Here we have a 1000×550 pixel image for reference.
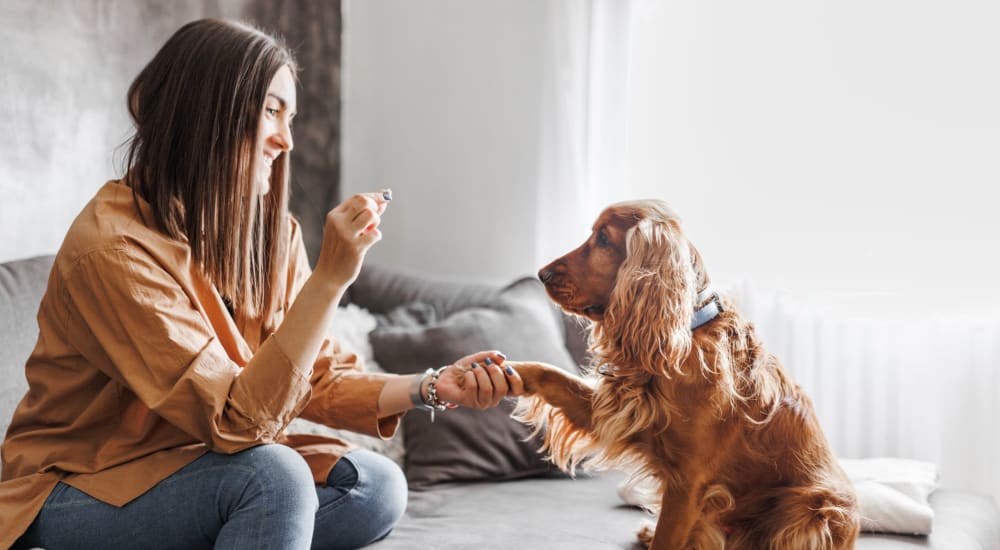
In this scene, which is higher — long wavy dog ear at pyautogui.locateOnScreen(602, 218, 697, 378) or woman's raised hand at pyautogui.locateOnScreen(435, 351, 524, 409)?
long wavy dog ear at pyautogui.locateOnScreen(602, 218, 697, 378)

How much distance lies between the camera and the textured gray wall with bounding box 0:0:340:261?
2074 millimetres

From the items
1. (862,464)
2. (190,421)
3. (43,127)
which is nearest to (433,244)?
(43,127)

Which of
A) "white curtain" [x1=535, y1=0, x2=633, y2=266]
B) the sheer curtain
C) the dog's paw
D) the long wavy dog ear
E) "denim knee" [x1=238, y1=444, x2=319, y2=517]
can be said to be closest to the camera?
the long wavy dog ear

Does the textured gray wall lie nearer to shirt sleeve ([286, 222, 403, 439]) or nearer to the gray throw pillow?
shirt sleeve ([286, 222, 403, 439])

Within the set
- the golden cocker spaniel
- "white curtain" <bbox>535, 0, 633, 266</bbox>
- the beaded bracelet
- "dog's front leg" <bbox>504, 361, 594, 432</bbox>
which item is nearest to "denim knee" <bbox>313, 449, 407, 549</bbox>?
the beaded bracelet

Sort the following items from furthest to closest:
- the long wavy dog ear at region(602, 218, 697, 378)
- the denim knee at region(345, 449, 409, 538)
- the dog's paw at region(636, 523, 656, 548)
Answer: the denim knee at region(345, 449, 409, 538), the dog's paw at region(636, 523, 656, 548), the long wavy dog ear at region(602, 218, 697, 378)

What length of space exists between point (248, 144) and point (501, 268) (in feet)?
4.80

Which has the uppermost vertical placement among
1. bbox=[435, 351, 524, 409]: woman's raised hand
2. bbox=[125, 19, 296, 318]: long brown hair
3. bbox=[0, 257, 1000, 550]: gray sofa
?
bbox=[125, 19, 296, 318]: long brown hair

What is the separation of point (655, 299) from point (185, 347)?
692 millimetres

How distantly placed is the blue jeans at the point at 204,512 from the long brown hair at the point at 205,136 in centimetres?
33

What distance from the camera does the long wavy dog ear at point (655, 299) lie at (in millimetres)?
1257

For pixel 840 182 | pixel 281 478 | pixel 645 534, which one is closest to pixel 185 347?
pixel 281 478

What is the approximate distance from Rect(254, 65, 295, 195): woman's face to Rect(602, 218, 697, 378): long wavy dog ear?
65 cm

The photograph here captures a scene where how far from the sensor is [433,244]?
302cm
